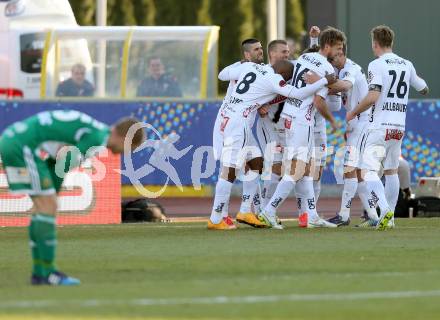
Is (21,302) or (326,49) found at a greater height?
(326,49)

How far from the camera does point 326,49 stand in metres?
17.5

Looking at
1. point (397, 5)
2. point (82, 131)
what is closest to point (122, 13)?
point (397, 5)

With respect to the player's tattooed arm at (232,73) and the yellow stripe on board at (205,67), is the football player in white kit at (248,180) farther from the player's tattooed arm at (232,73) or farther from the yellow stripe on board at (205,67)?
the yellow stripe on board at (205,67)

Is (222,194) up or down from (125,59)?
down

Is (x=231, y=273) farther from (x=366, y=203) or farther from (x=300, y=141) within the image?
(x=366, y=203)

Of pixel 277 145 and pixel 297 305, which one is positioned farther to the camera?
pixel 277 145

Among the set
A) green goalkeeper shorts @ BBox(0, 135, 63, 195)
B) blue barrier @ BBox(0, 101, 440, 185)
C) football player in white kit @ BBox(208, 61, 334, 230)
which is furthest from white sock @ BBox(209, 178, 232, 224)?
blue barrier @ BBox(0, 101, 440, 185)

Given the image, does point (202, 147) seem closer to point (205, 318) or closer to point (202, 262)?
point (202, 262)

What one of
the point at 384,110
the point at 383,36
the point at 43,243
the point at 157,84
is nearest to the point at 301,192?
the point at 384,110

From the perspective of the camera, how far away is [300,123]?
17234 mm

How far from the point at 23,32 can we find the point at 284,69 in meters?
12.1

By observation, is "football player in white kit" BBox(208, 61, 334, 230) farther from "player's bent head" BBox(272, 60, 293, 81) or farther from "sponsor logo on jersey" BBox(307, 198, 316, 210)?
"sponsor logo on jersey" BBox(307, 198, 316, 210)

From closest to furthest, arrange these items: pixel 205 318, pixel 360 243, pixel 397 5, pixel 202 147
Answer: pixel 205 318, pixel 360 243, pixel 202 147, pixel 397 5

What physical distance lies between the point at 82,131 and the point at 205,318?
2.50 m
